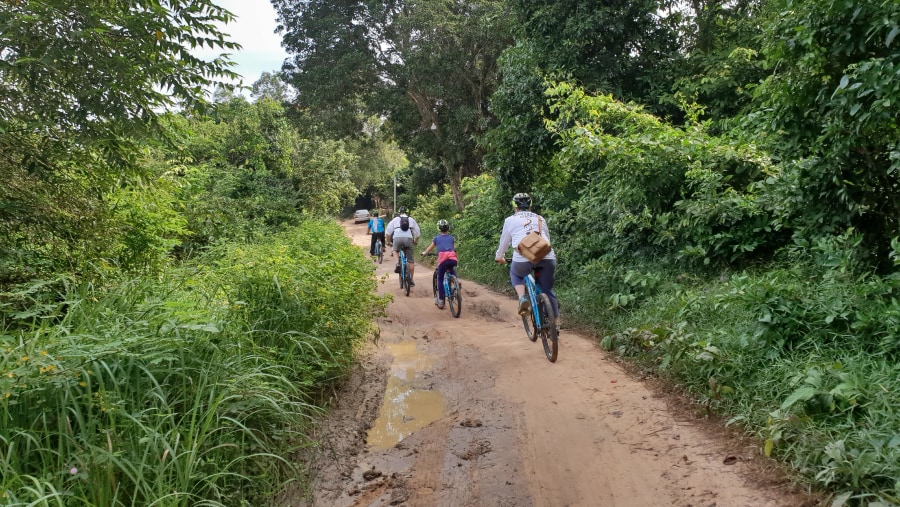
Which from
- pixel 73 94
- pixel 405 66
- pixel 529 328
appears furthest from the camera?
pixel 405 66

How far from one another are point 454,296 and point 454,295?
2 cm

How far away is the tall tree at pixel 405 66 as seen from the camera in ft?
62.8

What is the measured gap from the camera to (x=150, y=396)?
2.94 metres

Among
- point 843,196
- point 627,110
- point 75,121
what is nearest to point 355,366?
point 75,121

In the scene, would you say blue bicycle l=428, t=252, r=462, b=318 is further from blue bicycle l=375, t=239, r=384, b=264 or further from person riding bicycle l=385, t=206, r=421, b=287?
blue bicycle l=375, t=239, r=384, b=264

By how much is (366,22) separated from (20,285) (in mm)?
19818

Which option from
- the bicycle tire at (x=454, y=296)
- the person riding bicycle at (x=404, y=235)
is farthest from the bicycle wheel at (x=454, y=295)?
the person riding bicycle at (x=404, y=235)

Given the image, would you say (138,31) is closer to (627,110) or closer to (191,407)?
(191,407)

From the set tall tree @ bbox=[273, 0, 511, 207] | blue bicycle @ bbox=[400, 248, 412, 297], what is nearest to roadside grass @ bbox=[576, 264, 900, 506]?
blue bicycle @ bbox=[400, 248, 412, 297]

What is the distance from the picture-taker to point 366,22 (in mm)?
21125

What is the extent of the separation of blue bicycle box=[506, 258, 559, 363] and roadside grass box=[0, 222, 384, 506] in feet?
7.64

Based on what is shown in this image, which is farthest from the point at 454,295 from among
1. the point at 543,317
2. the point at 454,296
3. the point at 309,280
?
the point at 309,280

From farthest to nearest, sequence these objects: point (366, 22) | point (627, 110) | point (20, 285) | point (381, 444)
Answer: point (366, 22)
point (627, 110)
point (381, 444)
point (20, 285)

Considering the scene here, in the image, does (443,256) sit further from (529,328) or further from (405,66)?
(405,66)
